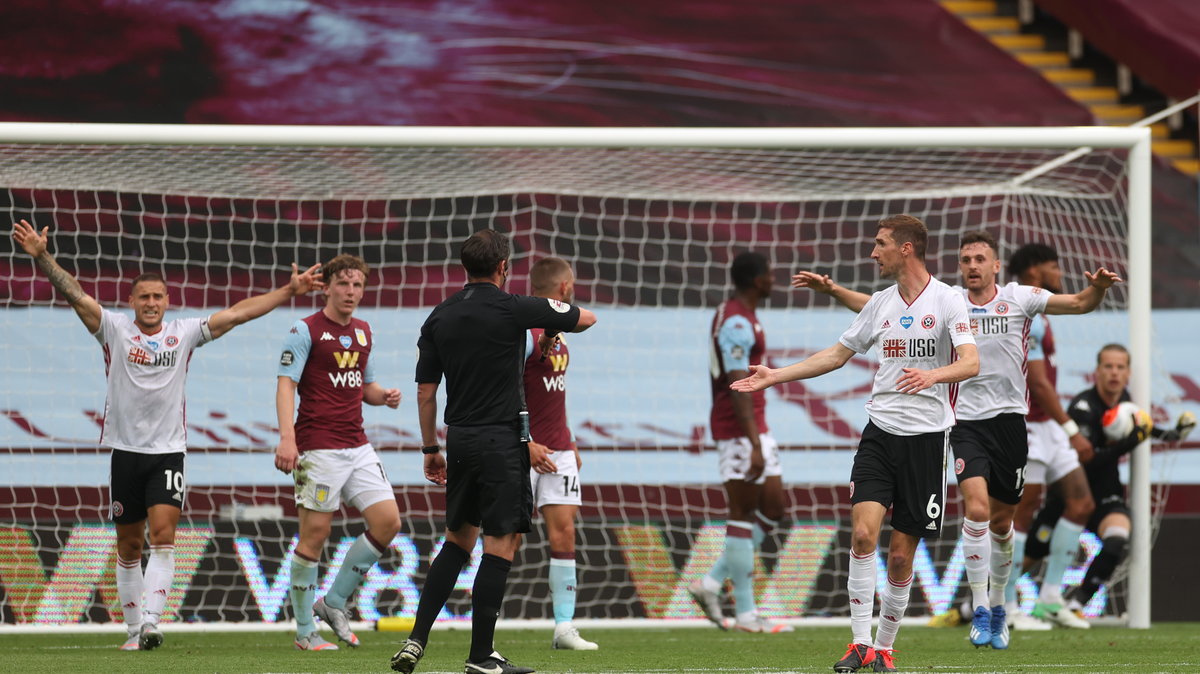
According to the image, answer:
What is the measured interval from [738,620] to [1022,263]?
9.00ft

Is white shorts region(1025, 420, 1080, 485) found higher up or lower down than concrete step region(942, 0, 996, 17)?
lower down

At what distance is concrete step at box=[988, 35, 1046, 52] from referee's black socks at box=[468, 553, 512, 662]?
36.0ft

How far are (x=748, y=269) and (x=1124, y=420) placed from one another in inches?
99.9

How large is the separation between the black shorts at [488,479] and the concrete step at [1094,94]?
413 inches

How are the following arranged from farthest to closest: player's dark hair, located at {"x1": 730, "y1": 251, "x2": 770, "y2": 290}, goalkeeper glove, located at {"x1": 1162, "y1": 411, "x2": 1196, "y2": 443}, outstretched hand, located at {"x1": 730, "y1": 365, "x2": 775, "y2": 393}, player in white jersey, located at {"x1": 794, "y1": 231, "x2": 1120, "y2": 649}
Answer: goalkeeper glove, located at {"x1": 1162, "y1": 411, "x2": 1196, "y2": 443}, player's dark hair, located at {"x1": 730, "y1": 251, "x2": 770, "y2": 290}, player in white jersey, located at {"x1": 794, "y1": 231, "x2": 1120, "y2": 649}, outstretched hand, located at {"x1": 730, "y1": 365, "x2": 775, "y2": 393}

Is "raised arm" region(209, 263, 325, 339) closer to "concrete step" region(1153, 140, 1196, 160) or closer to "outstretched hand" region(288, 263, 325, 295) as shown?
"outstretched hand" region(288, 263, 325, 295)

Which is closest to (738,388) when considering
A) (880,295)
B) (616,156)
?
(880,295)

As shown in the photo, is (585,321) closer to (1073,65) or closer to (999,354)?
(999,354)

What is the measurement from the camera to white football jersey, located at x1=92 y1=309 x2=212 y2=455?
794 centimetres

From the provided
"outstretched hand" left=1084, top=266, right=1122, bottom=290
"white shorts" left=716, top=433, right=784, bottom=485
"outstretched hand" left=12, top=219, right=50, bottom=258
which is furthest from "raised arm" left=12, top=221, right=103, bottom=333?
"outstretched hand" left=1084, top=266, right=1122, bottom=290

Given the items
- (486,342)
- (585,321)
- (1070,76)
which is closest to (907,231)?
(585,321)

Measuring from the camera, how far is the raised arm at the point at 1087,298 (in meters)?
7.10

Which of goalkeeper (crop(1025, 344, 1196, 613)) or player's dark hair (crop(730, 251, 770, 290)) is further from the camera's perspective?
goalkeeper (crop(1025, 344, 1196, 613))

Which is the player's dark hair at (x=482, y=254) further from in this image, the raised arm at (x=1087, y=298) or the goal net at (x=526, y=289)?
the goal net at (x=526, y=289)
